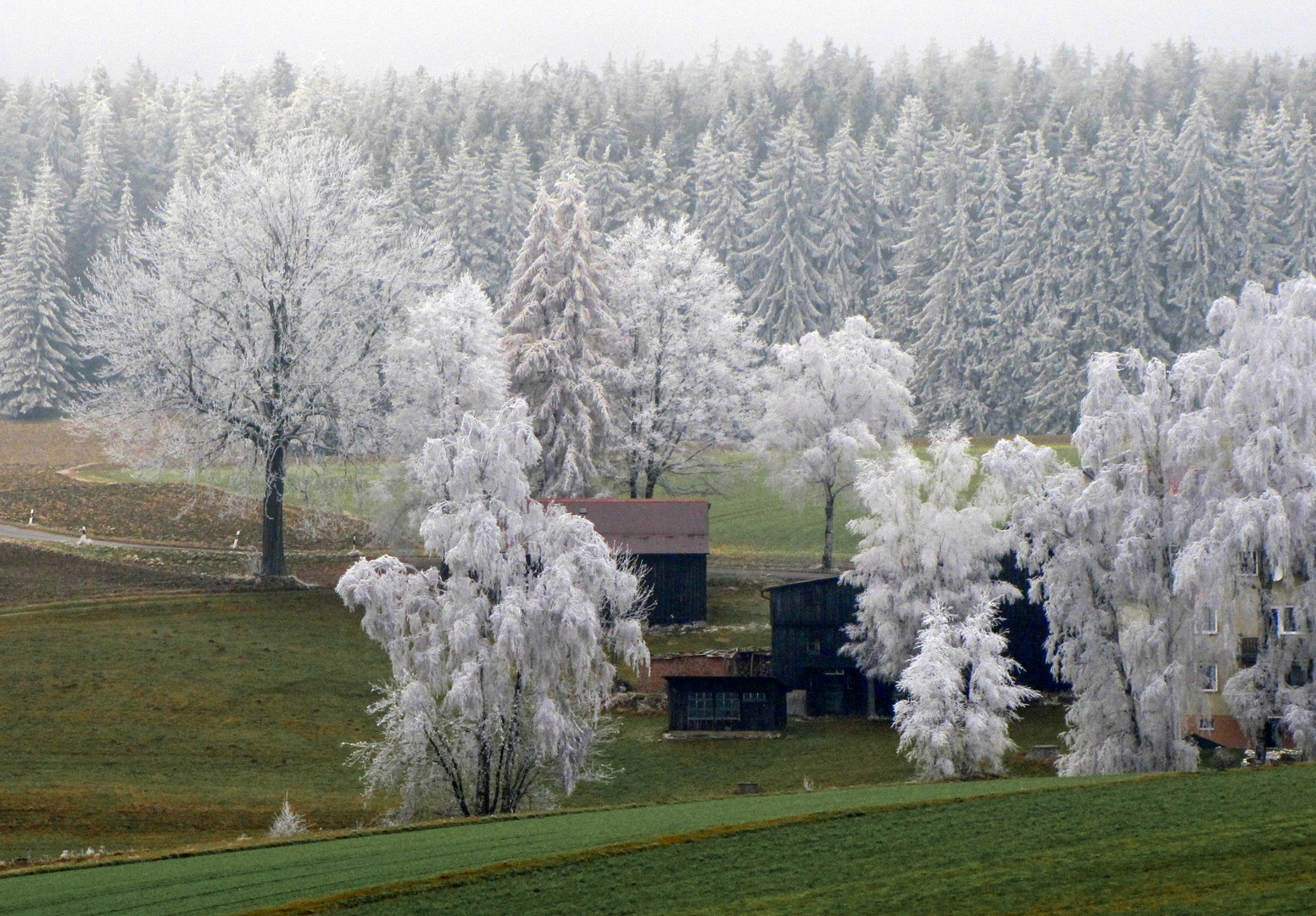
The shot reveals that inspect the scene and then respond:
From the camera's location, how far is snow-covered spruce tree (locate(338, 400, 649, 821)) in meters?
41.7

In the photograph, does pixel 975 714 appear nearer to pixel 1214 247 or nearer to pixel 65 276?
pixel 1214 247

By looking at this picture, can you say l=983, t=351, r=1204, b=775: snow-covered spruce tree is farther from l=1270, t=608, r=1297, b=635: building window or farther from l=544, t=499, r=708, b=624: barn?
l=544, t=499, r=708, b=624: barn

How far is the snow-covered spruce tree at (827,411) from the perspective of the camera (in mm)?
70375

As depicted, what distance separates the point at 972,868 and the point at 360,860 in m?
11.3

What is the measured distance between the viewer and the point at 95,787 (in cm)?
4316

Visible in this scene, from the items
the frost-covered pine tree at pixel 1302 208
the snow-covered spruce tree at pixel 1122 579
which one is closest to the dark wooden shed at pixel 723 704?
→ the snow-covered spruce tree at pixel 1122 579

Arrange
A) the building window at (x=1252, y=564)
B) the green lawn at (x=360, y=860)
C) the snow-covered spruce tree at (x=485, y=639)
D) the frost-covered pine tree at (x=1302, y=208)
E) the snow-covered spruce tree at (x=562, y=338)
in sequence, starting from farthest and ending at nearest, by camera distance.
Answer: the frost-covered pine tree at (x=1302, y=208) → the snow-covered spruce tree at (x=562, y=338) → the building window at (x=1252, y=564) → the snow-covered spruce tree at (x=485, y=639) → the green lawn at (x=360, y=860)

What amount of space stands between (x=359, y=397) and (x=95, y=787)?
22.9 metres

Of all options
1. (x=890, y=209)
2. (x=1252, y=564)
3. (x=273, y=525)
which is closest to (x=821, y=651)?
(x=1252, y=564)

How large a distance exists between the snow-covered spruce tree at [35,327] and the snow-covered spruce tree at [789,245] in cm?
4309

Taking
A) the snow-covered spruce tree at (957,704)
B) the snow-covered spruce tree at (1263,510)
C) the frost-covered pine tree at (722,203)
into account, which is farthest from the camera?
the frost-covered pine tree at (722,203)

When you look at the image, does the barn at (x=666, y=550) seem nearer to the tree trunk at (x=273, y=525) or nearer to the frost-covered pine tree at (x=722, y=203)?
the tree trunk at (x=273, y=525)

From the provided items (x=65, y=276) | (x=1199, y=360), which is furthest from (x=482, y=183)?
(x=1199, y=360)

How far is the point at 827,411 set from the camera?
7106cm
